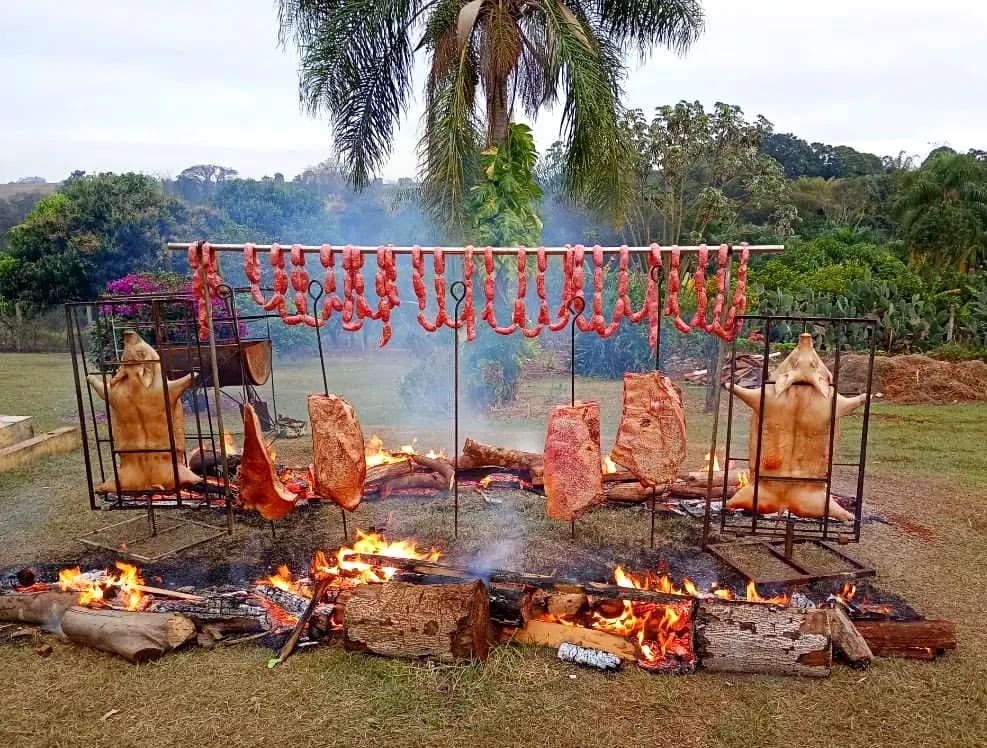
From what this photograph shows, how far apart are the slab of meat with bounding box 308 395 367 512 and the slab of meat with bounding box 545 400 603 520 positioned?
61.8 inches

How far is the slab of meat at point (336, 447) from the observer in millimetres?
5445

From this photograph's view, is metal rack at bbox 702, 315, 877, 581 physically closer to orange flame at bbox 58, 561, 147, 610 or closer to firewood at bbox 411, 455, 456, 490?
firewood at bbox 411, 455, 456, 490

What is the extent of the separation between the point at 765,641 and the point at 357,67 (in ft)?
39.0

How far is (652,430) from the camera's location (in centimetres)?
537

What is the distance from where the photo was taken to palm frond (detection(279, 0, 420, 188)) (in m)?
12.1

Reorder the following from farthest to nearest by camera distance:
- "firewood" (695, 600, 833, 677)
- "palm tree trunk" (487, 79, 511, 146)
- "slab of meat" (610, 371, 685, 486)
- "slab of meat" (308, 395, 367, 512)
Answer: "palm tree trunk" (487, 79, 511, 146)
"slab of meat" (308, 395, 367, 512)
"slab of meat" (610, 371, 685, 486)
"firewood" (695, 600, 833, 677)

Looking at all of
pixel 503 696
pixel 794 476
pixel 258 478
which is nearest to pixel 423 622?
pixel 503 696

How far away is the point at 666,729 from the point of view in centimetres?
382

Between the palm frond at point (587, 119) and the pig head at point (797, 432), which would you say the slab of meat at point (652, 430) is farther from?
the palm frond at point (587, 119)

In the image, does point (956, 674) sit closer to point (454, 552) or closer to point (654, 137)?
point (454, 552)

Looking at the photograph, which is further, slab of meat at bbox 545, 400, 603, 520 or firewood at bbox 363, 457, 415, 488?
firewood at bbox 363, 457, 415, 488

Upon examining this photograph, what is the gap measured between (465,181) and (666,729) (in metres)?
9.85

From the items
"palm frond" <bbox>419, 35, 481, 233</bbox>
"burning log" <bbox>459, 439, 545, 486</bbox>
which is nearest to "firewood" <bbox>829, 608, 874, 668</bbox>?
"burning log" <bbox>459, 439, 545, 486</bbox>

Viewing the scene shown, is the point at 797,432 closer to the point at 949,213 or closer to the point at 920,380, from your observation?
the point at 920,380
